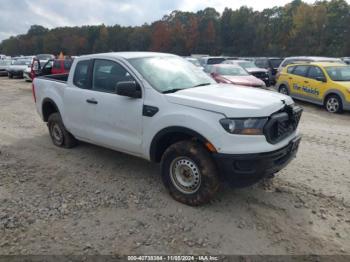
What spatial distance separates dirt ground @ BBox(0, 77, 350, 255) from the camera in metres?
3.24

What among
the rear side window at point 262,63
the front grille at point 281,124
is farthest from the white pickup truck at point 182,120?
the rear side window at point 262,63

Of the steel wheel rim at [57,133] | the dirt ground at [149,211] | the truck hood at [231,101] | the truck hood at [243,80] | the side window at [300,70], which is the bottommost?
the dirt ground at [149,211]

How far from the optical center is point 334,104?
1040 cm

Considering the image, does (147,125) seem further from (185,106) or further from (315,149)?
(315,149)

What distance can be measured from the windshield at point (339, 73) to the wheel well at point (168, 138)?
8.62 meters

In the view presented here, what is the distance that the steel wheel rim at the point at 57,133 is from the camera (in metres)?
6.09

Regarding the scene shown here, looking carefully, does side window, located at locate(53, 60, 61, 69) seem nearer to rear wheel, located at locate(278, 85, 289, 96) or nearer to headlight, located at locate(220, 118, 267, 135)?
rear wheel, located at locate(278, 85, 289, 96)

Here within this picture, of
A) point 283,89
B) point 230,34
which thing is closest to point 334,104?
point 283,89

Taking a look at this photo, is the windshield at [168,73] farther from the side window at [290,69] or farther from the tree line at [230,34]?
the tree line at [230,34]

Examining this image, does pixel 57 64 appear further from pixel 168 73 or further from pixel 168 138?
pixel 168 138

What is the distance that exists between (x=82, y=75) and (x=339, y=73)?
9.24 metres

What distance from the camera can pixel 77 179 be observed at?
15.7 ft

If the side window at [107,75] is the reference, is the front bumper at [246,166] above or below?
below

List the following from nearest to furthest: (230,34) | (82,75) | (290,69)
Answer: (82,75)
(290,69)
(230,34)
